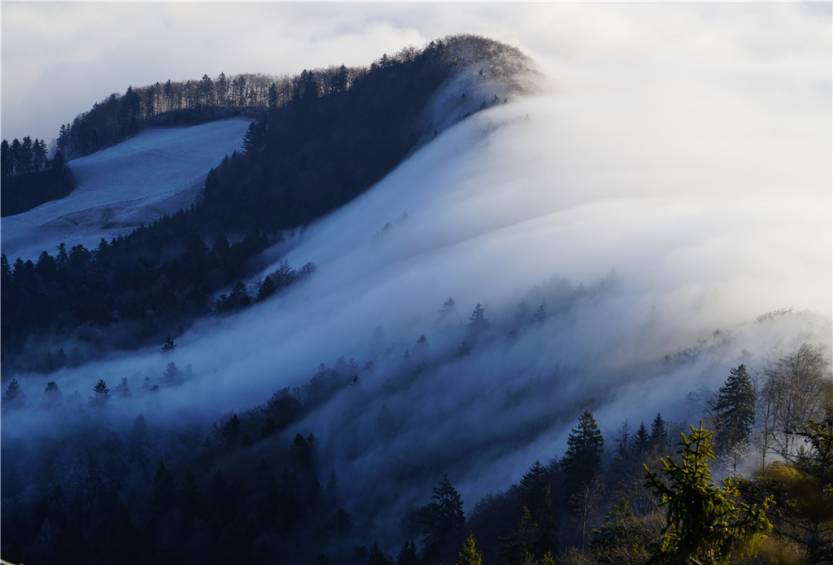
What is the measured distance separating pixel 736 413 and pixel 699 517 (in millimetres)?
42611

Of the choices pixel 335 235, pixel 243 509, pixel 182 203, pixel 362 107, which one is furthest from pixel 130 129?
pixel 243 509

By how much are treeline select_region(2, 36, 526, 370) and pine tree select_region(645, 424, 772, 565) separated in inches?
3634

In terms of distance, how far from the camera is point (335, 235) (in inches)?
4737

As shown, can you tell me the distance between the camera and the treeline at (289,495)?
54.2 meters

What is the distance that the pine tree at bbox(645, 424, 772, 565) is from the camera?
15.7 metres

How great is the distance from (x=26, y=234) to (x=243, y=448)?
6984 centimetres

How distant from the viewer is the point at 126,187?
Result: 152 m

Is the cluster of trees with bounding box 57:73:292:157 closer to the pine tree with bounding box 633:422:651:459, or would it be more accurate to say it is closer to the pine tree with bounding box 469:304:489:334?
the pine tree with bounding box 469:304:489:334

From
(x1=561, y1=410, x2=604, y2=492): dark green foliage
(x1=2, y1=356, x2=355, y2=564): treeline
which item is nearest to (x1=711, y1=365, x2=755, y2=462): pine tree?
(x1=561, y1=410, x2=604, y2=492): dark green foliage

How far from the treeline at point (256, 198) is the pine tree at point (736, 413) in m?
61.0

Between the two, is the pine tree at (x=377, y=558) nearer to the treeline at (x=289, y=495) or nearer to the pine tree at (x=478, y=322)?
the treeline at (x=289, y=495)

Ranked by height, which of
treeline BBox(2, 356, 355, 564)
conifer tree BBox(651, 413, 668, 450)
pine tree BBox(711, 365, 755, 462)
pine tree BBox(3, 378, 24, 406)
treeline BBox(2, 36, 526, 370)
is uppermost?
treeline BBox(2, 36, 526, 370)

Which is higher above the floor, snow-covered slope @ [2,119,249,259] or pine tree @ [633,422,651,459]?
snow-covered slope @ [2,119,249,259]

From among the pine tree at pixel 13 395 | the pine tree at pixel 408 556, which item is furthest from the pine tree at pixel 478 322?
the pine tree at pixel 13 395
